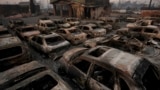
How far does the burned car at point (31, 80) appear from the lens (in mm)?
3711

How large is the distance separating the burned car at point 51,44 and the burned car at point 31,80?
410 cm

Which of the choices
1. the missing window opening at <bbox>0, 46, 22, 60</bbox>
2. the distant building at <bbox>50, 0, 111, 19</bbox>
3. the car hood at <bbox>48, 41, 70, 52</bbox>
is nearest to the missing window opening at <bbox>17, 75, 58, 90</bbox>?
the missing window opening at <bbox>0, 46, 22, 60</bbox>

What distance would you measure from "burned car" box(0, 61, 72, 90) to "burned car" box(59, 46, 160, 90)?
0.90 metres

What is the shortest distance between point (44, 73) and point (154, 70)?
11.6 feet

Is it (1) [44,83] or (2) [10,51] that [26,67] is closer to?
(1) [44,83]

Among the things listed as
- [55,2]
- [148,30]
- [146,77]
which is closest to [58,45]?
[146,77]

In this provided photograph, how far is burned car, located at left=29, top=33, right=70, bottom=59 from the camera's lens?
28.5ft

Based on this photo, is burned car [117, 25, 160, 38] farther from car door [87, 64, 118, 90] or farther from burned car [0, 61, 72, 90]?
burned car [0, 61, 72, 90]

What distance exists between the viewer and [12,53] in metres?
6.99

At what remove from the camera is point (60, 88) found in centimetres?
371

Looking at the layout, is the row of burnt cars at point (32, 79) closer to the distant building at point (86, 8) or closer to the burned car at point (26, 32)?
the burned car at point (26, 32)

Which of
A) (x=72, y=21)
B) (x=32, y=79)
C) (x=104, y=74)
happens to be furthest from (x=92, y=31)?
(x=32, y=79)

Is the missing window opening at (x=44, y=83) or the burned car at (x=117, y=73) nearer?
the burned car at (x=117, y=73)

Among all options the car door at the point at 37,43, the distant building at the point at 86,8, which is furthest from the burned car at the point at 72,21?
the car door at the point at 37,43
